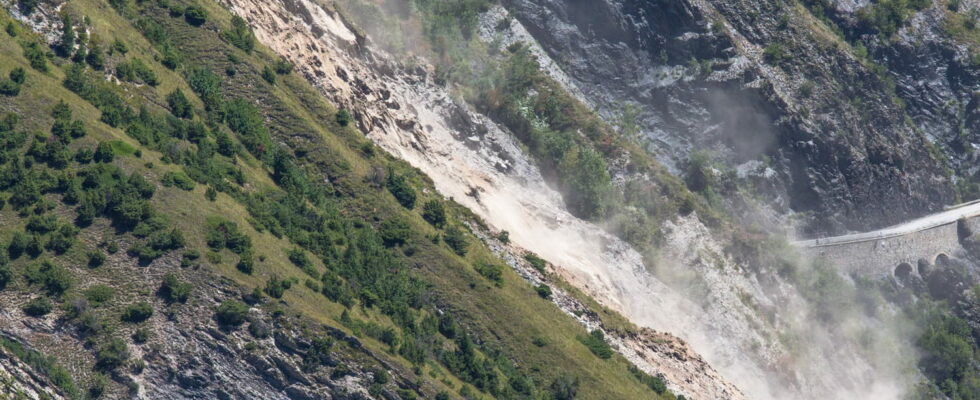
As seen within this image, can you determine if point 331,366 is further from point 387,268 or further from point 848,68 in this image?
point 848,68

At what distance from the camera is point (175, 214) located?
214 ft

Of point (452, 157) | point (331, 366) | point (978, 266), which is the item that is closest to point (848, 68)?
point (978, 266)

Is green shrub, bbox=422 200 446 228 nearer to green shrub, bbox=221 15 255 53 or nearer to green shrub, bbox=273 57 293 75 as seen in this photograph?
green shrub, bbox=273 57 293 75

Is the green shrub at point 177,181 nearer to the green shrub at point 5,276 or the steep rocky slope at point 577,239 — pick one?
the green shrub at point 5,276

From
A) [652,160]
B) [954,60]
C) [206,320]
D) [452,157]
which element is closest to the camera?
[206,320]

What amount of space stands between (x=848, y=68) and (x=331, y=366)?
92793 millimetres

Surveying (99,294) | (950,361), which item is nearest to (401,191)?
(99,294)

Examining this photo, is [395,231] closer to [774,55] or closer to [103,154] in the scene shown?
[103,154]

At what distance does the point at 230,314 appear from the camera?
59.5 meters

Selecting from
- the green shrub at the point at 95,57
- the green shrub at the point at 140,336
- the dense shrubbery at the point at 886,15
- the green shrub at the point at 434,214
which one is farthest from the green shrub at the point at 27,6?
the dense shrubbery at the point at 886,15

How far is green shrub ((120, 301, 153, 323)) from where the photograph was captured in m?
57.4

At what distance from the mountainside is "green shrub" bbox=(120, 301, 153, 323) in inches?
Answer: 5.6

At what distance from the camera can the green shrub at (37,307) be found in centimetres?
5525

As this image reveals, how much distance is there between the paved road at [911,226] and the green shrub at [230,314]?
3077 inches
